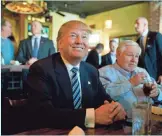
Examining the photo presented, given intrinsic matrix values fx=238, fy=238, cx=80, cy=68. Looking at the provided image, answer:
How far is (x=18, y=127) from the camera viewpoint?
1114 mm

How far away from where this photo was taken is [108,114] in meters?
1.11

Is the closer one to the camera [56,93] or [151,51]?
[56,93]

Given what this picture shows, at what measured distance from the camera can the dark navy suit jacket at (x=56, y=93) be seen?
42.9 inches

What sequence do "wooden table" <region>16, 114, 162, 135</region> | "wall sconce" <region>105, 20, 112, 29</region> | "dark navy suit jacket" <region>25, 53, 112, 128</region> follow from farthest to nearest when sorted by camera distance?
"wall sconce" <region>105, 20, 112, 29</region>
"dark navy suit jacket" <region>25, 53, 112, 128</region>
"wooden table" <region>16, 114, 162, 135</region>

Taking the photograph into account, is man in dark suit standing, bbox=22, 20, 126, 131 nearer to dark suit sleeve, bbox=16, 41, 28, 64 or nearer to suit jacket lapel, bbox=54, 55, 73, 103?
suit jacket lapel, bbox=54, 55, 73, 103

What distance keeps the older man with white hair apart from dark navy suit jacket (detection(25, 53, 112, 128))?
22 centimetres

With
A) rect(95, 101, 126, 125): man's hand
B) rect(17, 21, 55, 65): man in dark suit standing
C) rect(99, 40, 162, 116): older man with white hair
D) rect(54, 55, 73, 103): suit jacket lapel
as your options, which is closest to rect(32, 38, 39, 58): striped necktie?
rect(17, 21, 55, 65): man in dark suit standing

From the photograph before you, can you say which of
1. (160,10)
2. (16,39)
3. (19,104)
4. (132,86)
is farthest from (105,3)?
(19,104)

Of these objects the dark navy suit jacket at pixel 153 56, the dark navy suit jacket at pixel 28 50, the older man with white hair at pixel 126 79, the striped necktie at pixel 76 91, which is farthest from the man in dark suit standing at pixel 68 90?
the dark navy suit jacket at pixel 28 50

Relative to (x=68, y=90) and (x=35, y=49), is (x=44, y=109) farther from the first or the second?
(x=35, y=49)

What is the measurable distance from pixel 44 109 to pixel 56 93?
0.17 metres

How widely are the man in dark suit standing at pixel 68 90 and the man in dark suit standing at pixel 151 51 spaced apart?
1.48 meters

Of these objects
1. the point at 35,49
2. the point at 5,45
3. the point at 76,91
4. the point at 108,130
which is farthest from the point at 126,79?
the point at 5,45

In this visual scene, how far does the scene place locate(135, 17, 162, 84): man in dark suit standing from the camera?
9.33ft
